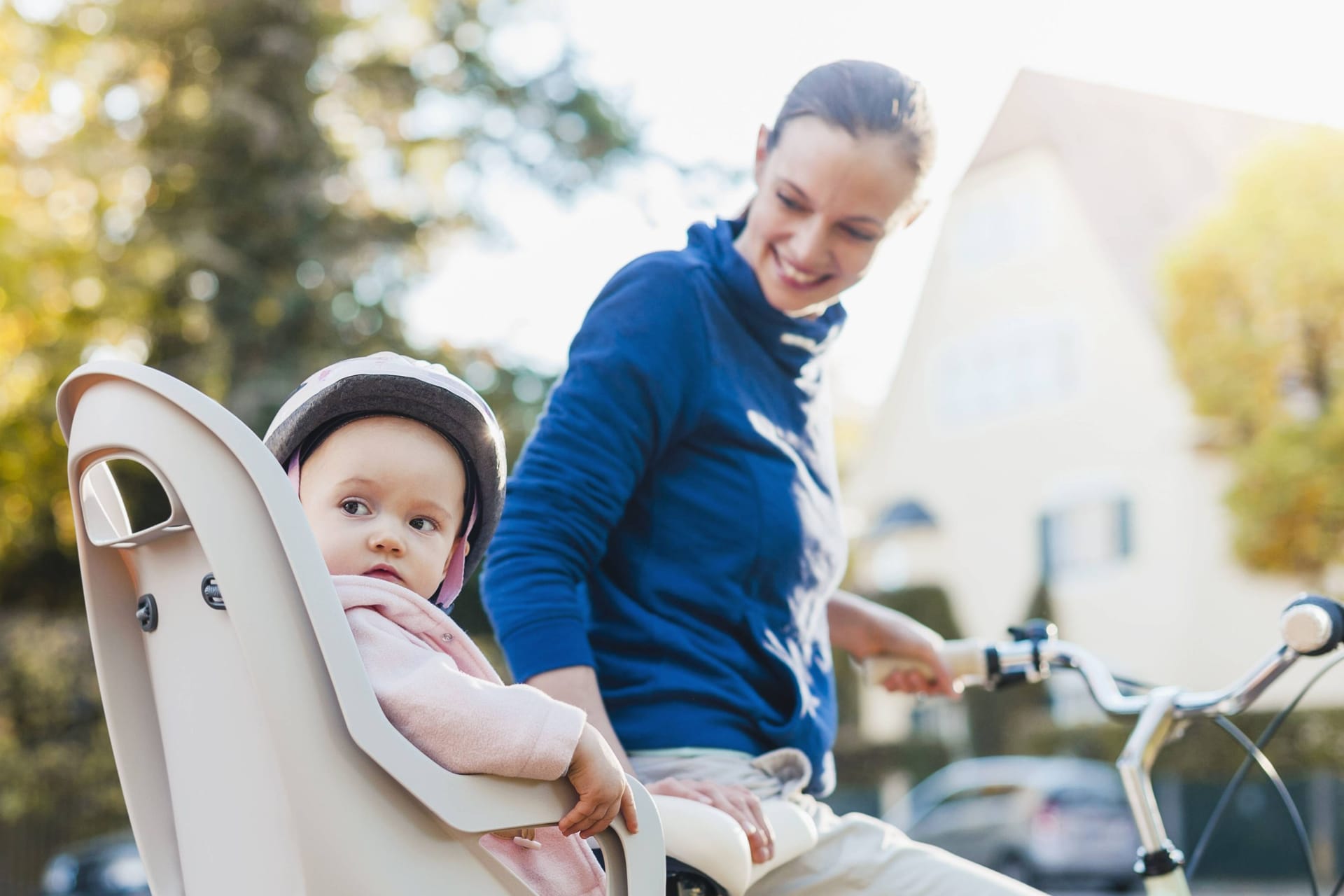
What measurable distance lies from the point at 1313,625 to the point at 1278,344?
19062mm

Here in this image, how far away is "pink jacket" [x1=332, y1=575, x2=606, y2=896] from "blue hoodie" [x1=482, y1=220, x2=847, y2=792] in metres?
0.32

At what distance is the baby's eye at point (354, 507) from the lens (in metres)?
1.39

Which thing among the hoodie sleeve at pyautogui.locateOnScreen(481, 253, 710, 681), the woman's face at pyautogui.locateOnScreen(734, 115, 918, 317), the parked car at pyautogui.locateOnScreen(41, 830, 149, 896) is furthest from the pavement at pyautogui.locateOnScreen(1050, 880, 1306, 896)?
the hoodie sleeve at pyautogui.locateOnScreen(481, 253, 710, 681)

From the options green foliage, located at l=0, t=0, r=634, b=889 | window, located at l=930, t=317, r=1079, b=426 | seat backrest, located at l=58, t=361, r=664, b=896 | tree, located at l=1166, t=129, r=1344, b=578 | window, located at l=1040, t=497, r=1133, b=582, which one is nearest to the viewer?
seat backrest, located at l=58, t=361, r=664, b=896

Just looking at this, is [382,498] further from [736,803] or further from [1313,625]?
[1313,625]

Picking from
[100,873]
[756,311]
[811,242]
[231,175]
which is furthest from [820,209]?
[231,175]

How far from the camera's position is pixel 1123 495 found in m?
21.4

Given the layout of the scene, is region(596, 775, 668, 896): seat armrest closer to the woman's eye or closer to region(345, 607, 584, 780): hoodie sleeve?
region(345, 607, 584, 780): hoodie sleeve

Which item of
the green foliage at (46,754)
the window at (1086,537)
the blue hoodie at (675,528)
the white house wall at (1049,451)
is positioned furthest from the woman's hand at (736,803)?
the window at (1086,537)

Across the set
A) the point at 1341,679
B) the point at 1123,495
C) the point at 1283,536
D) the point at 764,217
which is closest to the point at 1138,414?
the point at 1123,495

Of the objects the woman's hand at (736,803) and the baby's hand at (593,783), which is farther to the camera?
the woman's hand at (736,803)

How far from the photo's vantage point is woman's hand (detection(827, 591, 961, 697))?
2.38 m

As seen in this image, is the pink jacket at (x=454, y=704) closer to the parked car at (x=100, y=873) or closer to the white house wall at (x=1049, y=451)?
the parked car at (x=100, y=873)

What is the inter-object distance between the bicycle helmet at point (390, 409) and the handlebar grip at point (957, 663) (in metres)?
1.10
